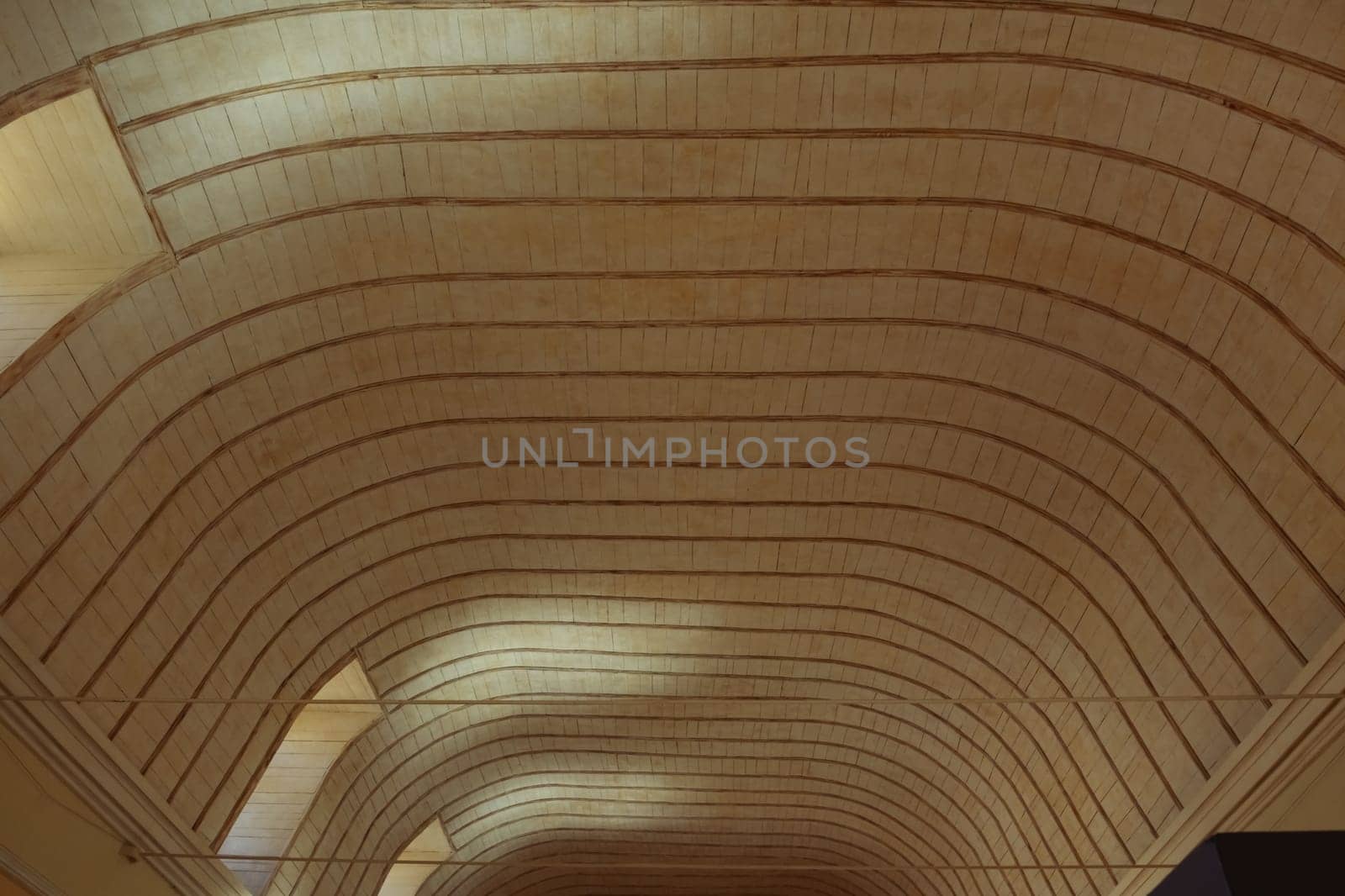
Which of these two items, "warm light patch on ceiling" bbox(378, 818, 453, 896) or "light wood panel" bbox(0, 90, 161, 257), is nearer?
"light wood panel" bbox(0, 90, 161, 257)

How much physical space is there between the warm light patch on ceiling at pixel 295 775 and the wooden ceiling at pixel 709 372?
1.25 feet

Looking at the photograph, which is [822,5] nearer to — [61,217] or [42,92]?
[42,92]

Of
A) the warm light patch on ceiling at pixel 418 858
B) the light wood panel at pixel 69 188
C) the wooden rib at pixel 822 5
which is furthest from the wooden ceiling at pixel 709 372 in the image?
the warm light patch on ceiling at pixel 418 858

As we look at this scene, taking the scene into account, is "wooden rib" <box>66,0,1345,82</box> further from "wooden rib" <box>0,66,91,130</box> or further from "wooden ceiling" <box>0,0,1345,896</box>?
"wooden rib" <box>0,66,91,130</box>

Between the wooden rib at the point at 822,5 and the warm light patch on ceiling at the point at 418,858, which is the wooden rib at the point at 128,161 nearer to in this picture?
the wooden rib at the point at 822,5

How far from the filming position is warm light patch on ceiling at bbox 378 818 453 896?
25734 mm

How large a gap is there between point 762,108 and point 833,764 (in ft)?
53.1

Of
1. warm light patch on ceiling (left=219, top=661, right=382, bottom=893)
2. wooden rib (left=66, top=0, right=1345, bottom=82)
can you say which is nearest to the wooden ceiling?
wooden rib (left=66, top=0, right=1345, bottom=82)

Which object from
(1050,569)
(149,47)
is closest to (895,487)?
(1050,569)

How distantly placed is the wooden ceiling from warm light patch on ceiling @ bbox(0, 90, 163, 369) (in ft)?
0.94

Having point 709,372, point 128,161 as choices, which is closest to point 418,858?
point 709,372

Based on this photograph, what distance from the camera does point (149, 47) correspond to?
413 inches

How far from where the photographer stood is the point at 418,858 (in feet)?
86.3

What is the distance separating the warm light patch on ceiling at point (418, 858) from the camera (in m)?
25.7
